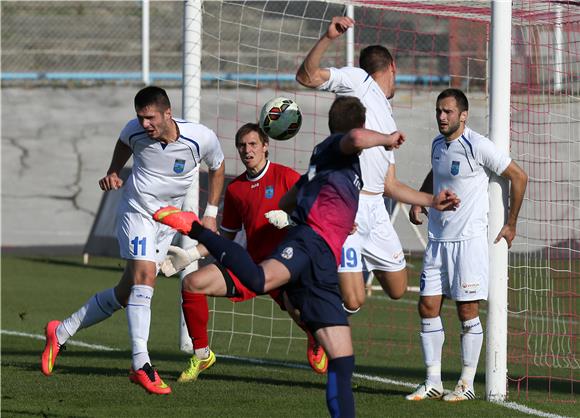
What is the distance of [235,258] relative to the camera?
6852 millimetres

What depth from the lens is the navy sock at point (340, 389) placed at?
6777 mm

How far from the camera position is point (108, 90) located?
25.8m

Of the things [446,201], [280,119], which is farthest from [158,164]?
[446,201]

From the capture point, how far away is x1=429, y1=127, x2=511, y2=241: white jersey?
352 inches

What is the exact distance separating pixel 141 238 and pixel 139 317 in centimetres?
60

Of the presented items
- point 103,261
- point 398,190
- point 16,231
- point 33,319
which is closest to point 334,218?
point 398,190

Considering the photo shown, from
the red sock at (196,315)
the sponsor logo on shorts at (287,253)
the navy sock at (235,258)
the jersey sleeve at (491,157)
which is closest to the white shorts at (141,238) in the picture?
the red sock at (196,315)

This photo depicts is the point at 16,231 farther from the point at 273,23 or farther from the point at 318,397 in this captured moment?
the point at 318,397

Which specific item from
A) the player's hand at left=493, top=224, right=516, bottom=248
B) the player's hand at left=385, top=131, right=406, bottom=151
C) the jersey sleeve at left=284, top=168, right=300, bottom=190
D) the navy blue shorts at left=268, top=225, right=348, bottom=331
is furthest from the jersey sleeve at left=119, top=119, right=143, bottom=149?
the player's hand at left=385, top=131, right=406, bottom=151

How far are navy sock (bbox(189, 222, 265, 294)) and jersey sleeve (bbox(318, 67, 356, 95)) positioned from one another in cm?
195

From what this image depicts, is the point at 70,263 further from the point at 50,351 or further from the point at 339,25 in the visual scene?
the point at 339,25

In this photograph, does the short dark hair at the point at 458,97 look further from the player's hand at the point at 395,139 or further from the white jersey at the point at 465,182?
the player's hand at the point at 395,139

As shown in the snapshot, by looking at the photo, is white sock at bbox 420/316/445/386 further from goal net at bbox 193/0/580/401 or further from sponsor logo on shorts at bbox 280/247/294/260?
sponsor logo on shorts at bbox 280/247/294/260

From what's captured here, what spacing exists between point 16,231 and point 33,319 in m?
10.6
